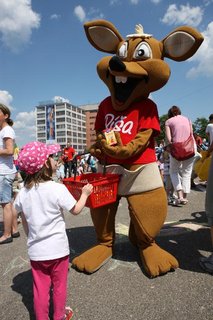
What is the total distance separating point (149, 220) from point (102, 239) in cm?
62

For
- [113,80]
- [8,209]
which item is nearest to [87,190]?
[113,80]

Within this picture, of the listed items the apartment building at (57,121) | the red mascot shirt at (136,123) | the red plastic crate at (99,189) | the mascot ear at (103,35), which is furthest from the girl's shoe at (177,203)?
the apartment building at (57,121)

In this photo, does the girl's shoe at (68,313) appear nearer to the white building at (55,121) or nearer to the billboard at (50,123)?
the white building at (55,121)

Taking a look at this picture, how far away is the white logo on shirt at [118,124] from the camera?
3.16 m

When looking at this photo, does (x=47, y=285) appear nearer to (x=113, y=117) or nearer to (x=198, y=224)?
(x=113, y=117)

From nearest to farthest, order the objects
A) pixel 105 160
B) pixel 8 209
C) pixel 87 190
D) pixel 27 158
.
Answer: pixel 27 158
pixel 87 190
pixel 105 160
pixel 8 209

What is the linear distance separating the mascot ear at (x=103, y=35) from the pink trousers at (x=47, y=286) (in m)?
2.36

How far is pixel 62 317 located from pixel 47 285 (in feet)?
0.84

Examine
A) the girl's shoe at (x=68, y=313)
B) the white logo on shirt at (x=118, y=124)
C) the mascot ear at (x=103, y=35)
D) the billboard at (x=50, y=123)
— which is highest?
the billboard at (x=50, y=123)

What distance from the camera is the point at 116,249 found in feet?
12.1

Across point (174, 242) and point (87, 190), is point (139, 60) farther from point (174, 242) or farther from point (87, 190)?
point (174, 242)

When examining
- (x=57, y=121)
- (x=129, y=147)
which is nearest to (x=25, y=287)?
(x=129, y=147)

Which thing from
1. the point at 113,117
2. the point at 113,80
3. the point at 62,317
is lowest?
the point at 62,317

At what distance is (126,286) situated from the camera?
2801 mm
